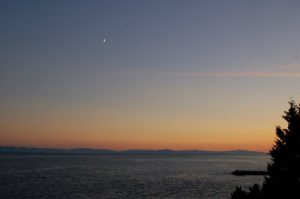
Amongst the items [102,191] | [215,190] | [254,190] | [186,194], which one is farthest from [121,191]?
[254,190]

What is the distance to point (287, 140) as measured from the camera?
29766 mm

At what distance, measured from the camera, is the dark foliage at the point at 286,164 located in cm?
2836

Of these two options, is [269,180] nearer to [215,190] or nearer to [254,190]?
[254,190]

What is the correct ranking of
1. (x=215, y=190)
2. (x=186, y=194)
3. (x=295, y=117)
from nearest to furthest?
(x=295, y=117), (x=186, y=194), (x=215, y=190)

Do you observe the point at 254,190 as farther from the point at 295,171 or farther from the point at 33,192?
the point at 33,192

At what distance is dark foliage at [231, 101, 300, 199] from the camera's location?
28358 mm

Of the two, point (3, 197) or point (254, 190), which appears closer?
point (254, 190)

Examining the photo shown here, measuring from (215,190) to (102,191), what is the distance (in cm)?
2533

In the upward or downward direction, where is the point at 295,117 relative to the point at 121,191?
upward

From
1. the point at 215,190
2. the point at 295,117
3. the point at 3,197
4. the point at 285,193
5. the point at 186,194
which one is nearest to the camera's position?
the point at 285,193

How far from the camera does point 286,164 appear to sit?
1144 inches

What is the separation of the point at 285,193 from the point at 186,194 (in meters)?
57.9

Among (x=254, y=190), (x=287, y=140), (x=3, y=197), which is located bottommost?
(x=3, y=197)

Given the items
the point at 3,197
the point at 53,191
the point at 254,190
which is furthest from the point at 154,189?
the point at 254,190
